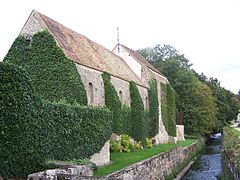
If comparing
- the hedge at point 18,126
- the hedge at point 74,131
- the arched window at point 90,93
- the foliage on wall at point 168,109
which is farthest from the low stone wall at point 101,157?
the foliage on wall at point 168,109

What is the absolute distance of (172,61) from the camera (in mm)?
65500

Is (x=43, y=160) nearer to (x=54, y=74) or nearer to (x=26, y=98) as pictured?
(x=26, y=98)

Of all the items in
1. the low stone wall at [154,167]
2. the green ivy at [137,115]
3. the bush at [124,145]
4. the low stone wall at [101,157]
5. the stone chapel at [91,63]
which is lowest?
the low stone wall at [154,167]

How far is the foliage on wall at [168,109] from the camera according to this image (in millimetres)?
43666

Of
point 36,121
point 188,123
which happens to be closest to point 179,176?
point 36,121

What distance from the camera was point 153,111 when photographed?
38750mm

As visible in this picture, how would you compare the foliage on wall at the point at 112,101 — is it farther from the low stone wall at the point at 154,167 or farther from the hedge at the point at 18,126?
the hedge at the point at 18,126

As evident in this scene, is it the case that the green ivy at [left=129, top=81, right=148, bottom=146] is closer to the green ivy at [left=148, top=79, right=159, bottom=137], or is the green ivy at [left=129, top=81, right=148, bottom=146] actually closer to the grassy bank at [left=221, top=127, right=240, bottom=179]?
the green ivy at [left=148, top=79, right=159, bottom=137]

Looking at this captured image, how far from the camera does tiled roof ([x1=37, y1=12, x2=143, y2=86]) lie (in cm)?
2450

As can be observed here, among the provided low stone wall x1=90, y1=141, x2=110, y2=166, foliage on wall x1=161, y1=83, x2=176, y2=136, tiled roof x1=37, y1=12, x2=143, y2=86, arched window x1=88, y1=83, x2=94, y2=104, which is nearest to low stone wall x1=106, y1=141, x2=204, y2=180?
low stone wall x1=90, y1=141, x2=110, y2=166

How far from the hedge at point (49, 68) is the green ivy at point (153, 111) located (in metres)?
16.0

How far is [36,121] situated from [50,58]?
33.7ft

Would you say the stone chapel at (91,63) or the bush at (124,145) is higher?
the stone chapel at (91,63)

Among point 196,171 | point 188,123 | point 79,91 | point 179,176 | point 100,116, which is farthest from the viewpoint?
point 188,123
